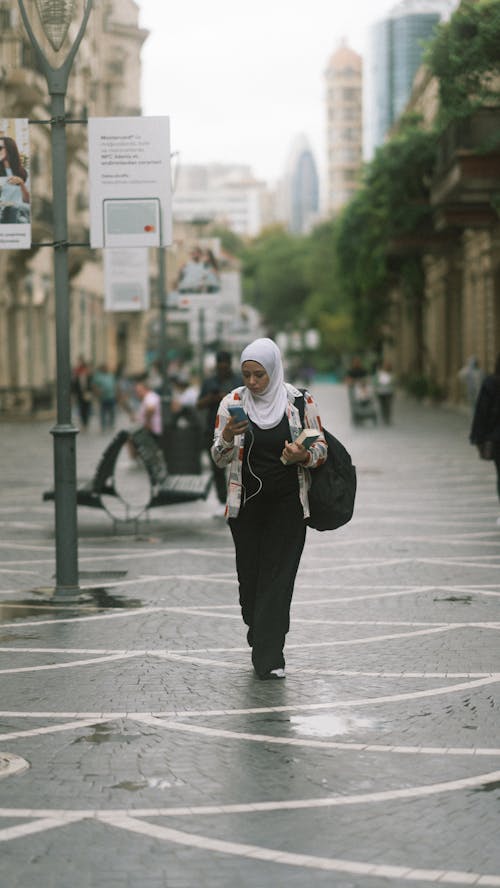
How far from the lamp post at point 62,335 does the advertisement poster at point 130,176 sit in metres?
0.23

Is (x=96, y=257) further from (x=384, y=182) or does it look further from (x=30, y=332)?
(x=384, y=182)

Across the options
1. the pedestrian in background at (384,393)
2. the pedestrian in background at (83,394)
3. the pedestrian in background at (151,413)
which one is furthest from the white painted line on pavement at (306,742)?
the pedestrian in background at (83,394)

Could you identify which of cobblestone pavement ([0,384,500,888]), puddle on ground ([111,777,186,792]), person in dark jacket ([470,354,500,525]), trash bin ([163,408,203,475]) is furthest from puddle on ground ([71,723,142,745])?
trash bin ([163,408,203,475])

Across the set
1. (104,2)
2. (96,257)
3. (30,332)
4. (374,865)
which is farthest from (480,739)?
(96,257)

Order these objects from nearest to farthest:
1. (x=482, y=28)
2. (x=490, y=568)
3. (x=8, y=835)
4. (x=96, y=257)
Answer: (x=8, y=835) → (x=490, y=568) → (x=482, y=28) → (x=96, y=257)

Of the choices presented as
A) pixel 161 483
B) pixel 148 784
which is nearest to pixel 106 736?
pixel 148 784

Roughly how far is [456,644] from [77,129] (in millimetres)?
45958

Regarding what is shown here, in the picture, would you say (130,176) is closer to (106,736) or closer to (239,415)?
(239,415)

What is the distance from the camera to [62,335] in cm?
1074

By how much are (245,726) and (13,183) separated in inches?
200

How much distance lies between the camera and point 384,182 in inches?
1646

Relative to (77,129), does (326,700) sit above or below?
below

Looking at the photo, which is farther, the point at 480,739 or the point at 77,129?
the point at 77,129

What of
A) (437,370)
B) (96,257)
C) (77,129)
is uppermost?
(77,129)
